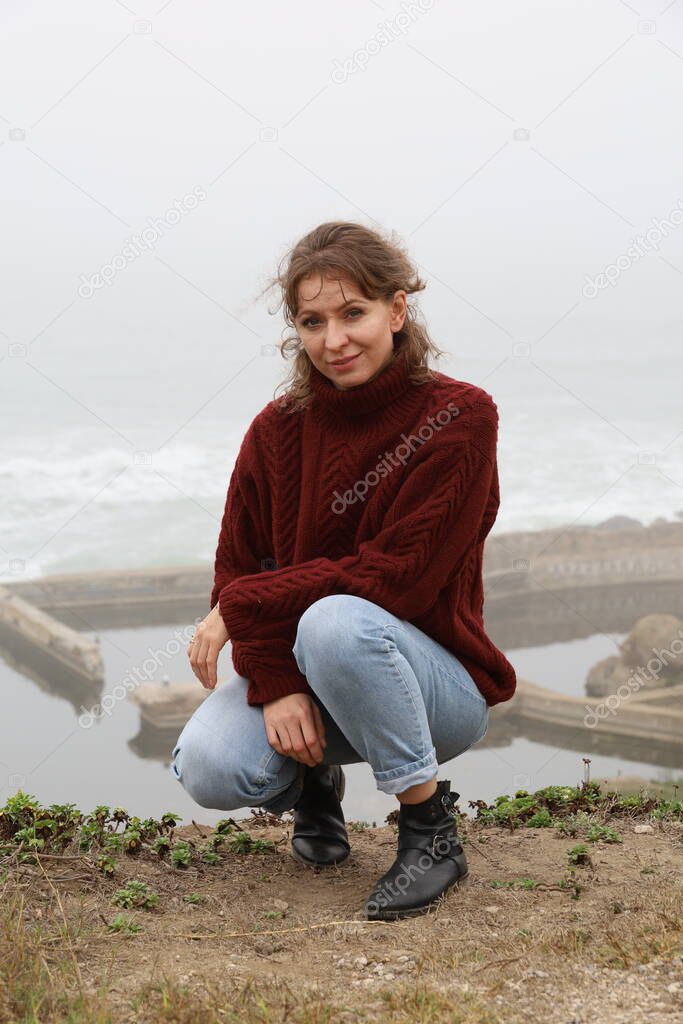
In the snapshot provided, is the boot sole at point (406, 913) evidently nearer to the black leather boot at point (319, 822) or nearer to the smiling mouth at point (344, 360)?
the black leather boot at point (319, 822)

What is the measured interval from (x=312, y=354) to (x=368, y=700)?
28.1 inches

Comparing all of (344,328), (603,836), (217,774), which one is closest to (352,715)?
(217,774)

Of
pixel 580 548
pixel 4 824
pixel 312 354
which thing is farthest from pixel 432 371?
pixel 580 548

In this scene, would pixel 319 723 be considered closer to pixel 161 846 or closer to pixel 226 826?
pixel 161 846

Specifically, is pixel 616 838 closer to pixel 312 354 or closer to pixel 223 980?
pixel 223 980

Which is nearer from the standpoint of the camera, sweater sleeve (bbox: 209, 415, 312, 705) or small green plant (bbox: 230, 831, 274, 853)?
sweater sleeve (bbox: 209, 415, 312, 705)

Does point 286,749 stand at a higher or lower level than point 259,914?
higher

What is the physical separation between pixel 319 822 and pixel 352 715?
589 mm

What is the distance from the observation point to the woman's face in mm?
2164

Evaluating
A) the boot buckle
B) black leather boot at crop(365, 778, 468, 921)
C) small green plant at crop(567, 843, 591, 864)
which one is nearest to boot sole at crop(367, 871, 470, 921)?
black leather boot at crop(365, 778, 468, 921)

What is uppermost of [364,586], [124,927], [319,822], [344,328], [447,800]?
[344,328]

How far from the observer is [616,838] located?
269cm

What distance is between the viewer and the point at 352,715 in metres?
2.07

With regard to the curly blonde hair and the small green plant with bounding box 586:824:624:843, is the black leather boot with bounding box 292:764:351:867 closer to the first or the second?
the small green plant with bounding box 586:824:624:843
